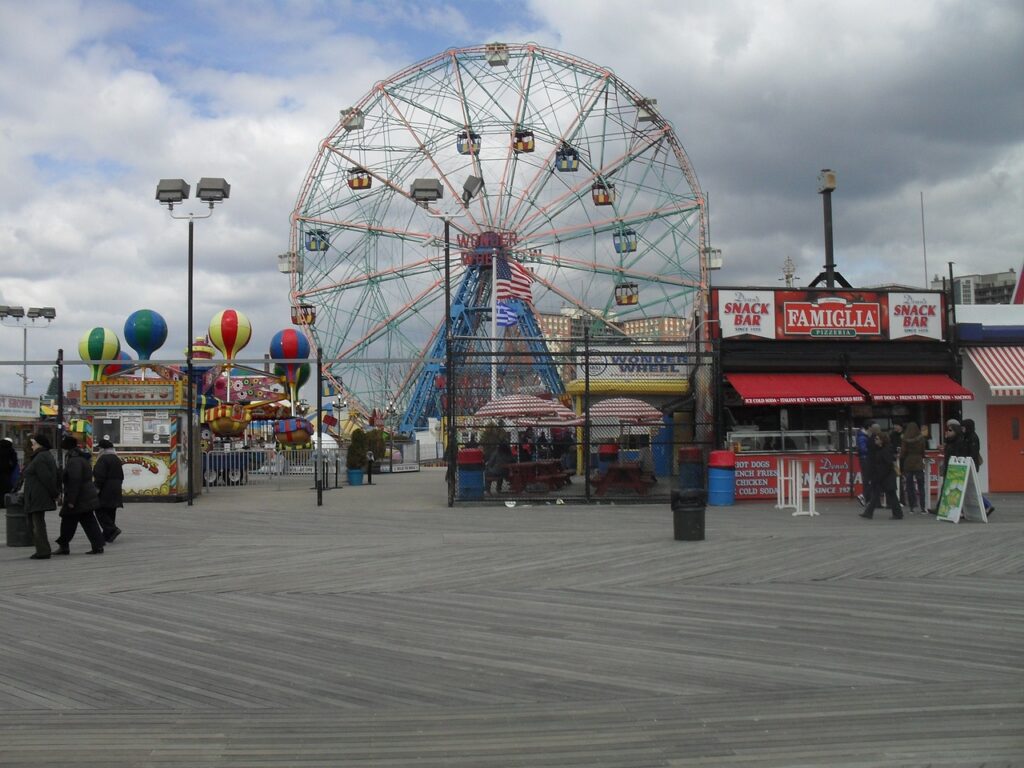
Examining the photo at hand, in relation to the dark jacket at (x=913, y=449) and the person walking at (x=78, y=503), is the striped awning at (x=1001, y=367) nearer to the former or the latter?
the dark jacket at (x=913, y=449)

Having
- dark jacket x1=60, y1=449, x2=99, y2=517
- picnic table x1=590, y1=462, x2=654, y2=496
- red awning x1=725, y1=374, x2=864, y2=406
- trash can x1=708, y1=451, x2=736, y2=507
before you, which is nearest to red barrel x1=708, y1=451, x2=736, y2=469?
trash can x1=708, y1=451, x2=736, y2=507

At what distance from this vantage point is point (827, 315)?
20578 millimetres

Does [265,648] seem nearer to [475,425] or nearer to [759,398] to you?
[475,425]

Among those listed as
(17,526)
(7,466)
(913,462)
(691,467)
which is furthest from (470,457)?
(7,466)

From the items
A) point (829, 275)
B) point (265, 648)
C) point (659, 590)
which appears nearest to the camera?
point (265, 648)

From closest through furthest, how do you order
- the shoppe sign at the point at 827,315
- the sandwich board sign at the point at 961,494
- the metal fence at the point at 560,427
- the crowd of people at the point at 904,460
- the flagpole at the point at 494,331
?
the sandwich board sign at the point at 961,494, the crowd of people at the point at 904,460, the metal fence at the point at 560,427, the flagpole at the point at 494,331, the shoppe sign at the point at 827,315

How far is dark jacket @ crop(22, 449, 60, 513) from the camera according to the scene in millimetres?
11719

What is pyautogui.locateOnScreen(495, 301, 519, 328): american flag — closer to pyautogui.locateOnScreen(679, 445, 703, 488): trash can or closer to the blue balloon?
the blue balloon

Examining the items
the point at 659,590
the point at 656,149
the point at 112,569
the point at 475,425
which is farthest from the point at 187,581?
the point at 656,149

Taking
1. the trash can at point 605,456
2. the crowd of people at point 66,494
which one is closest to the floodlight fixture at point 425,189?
the trash can at point 605,456

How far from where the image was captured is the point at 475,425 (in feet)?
61.4

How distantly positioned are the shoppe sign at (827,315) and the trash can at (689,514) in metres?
Result: 8.37

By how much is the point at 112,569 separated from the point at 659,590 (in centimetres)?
615

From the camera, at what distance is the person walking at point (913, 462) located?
15742 millimetres
